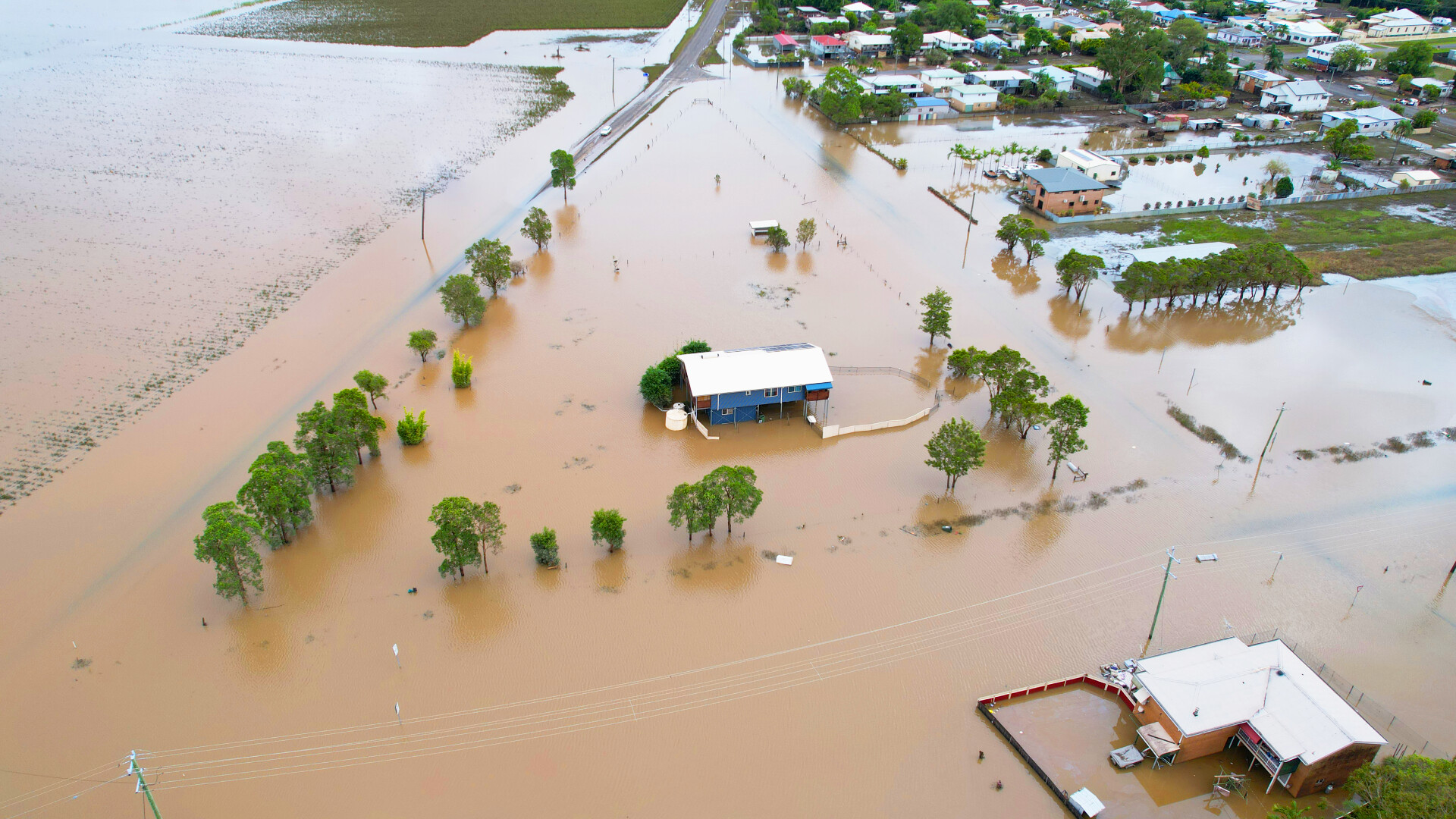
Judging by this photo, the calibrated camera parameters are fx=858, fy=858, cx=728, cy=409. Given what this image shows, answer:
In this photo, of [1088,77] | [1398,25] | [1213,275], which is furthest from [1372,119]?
[1398,25]

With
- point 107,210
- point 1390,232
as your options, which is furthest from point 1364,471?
point 107,210

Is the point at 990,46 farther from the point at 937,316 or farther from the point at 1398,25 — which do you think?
the point at 937,316

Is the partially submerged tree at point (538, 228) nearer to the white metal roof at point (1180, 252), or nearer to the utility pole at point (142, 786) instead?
the utility pole at point (142, 786)

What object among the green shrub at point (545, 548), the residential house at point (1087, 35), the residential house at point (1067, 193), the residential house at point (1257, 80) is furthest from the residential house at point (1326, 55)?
the green shrub at point (545, 548)

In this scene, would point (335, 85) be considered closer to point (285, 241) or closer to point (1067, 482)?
point (285, 241)

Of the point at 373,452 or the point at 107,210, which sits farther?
the point at 107,210

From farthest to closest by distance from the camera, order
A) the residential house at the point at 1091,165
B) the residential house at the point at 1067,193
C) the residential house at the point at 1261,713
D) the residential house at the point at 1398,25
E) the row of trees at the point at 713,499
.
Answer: the residential house at the point at 1398,25 → the residential house at the point at 1091,165 → the residential house at the point at 1067,193 → the row of trees at the point at 713,499 → the residential house at the point at 1261,713

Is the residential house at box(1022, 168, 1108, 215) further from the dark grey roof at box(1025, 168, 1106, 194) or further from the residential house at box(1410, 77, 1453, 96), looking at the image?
the residential house at box(1410, 77, 1453, 96)
